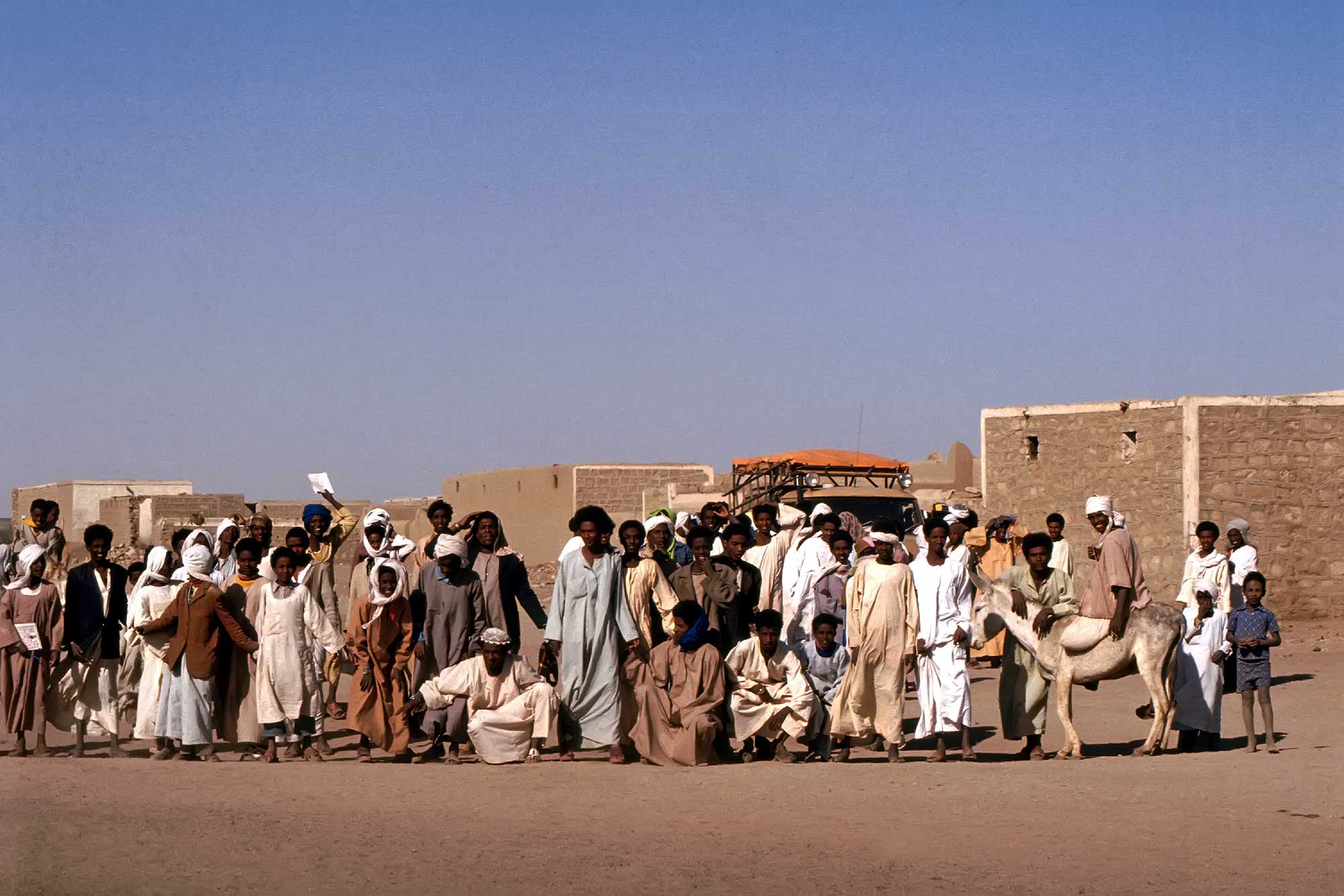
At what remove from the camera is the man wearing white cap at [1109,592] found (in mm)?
9492

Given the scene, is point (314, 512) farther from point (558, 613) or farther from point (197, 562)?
point (558, 613)

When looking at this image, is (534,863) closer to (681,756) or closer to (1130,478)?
(681,756)

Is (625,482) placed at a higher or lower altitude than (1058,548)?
higher

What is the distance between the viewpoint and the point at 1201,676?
9992 millimetres

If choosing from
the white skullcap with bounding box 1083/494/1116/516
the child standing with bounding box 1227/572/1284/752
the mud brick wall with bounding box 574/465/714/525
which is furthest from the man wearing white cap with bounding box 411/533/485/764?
the mud brick wall with bounding box 574/465/714/525

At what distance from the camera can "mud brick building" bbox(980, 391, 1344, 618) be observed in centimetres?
1755

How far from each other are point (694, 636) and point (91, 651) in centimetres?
376

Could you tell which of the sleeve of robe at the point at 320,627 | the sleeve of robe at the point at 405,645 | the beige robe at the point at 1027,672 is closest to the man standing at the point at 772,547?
the beige robe at the point at 1027,672

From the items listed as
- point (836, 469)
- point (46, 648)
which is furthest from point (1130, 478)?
point (46, 648)

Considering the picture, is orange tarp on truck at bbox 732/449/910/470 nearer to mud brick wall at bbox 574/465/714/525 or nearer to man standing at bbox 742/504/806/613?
mud brick wall at bbox 574/465/714/525

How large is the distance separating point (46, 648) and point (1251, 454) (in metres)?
12.6

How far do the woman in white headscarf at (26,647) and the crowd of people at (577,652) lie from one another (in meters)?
0.01

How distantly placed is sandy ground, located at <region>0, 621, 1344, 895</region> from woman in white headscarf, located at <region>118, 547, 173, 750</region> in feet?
1.59

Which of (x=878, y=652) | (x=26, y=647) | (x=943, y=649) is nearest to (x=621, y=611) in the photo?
(x=878, y=652)
